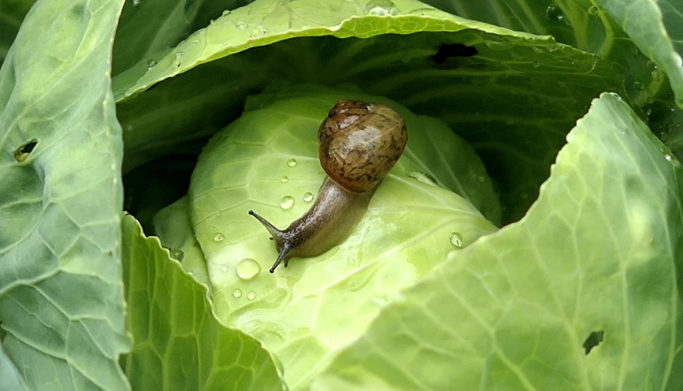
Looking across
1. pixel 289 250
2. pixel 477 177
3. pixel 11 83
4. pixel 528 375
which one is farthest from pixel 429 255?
pixel 11 83

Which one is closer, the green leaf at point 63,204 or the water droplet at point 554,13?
the green leaf at point 63,204

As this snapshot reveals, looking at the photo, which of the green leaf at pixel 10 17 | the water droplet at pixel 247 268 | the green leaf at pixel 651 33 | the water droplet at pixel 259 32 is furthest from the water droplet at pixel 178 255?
the green leaf at pixel 651 33

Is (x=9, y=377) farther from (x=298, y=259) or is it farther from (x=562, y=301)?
(x=562, y=301)

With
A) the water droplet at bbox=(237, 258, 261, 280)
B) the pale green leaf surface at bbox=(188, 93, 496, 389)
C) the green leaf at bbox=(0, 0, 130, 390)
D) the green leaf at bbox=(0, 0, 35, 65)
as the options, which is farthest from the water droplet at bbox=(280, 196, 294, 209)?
the green leaf at bbox=(0, 0, 35, 65)

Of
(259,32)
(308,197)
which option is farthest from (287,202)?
(259,32)

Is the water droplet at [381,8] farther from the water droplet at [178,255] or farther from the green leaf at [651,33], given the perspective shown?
the water droplet at [178,255]

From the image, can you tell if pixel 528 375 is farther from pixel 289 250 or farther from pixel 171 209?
pixel 171 209
